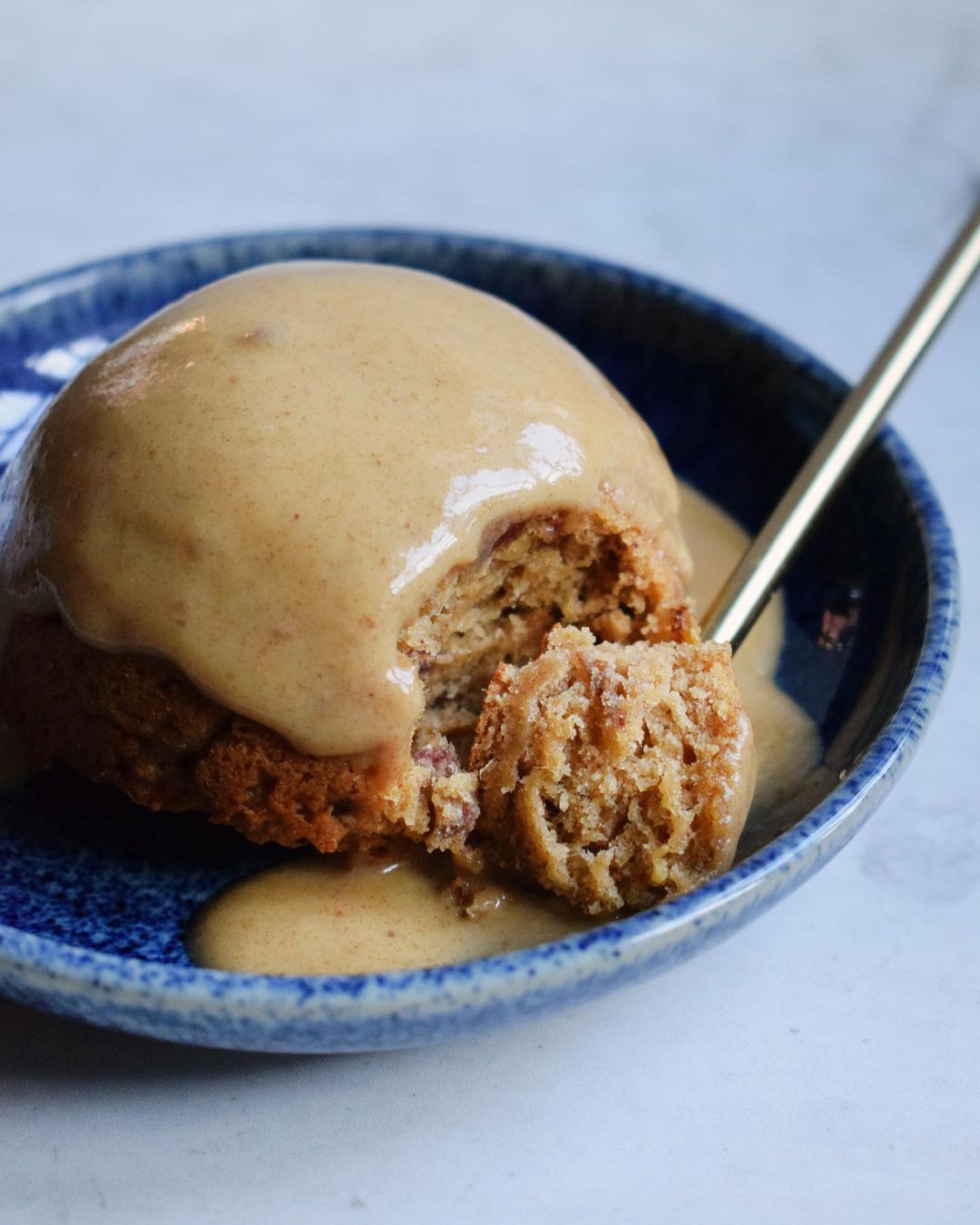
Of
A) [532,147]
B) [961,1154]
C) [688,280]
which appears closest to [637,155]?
[532,147]

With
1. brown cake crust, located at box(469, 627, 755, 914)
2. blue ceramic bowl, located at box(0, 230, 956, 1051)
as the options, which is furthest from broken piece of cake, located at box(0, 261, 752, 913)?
blue ceramic bowl, located at box(0, 230, 956, 1051)

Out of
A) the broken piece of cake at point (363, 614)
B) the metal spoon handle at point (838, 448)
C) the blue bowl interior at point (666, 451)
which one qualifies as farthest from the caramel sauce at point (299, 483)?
the blue bowl interior at point (666, 451)

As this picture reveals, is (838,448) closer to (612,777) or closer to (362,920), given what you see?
(612,777)

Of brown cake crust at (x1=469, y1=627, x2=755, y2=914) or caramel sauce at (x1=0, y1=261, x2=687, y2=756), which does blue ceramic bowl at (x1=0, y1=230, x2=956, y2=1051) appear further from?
caramel sauce at (x1=0, y1=261, x2=687, y2=756)

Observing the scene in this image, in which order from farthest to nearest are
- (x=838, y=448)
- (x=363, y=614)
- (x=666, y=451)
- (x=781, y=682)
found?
1. (x=666, y=451)
2. (x=838, y=448)
3. (x=781, y=682)
4. (x=363, y=614)

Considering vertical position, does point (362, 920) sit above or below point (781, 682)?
below

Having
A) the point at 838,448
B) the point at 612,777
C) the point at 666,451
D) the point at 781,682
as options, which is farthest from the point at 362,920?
the point at 666,451

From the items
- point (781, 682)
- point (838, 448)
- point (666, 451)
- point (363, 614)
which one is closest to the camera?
point (363, 614)

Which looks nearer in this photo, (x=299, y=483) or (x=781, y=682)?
(x=299, y=483)
